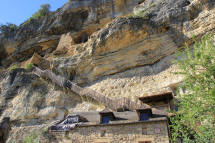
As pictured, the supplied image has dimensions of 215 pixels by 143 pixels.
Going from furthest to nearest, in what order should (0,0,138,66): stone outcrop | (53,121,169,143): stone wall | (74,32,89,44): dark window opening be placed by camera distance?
1. (74,32,89,44): dark window opening
2. (0,0,138,66): stone outcrop
3. (53,121,169,143): stone wall

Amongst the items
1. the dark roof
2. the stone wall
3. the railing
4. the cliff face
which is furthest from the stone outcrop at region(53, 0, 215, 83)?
the stone wall

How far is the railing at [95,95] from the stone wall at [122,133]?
2482 mm

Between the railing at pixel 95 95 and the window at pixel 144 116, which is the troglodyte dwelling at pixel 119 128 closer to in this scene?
the window at pixel 144 116

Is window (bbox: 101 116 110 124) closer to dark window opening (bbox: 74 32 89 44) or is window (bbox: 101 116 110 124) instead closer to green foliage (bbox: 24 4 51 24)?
dark window opening (bbox: 74 32 89 44)

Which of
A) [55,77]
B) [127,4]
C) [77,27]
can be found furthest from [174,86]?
[77,27]

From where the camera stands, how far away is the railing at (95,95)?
11.1 m

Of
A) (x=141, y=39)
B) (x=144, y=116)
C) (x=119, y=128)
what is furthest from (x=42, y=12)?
(x=144, y=116)

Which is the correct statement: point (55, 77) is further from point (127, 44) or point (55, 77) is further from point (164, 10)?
point (164, 10)

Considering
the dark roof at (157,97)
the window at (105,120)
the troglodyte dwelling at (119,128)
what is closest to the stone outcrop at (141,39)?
the dark roof at (157,97)

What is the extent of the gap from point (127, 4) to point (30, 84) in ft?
40.1

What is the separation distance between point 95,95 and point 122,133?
16.2 feet

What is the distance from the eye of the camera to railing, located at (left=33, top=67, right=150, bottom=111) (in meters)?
11.1

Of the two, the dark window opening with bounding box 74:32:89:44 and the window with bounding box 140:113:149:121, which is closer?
the window with bounding box 140:113:149:121

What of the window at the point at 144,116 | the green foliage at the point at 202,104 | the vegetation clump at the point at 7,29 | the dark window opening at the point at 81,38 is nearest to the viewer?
the green foliage at the point at 202,104
